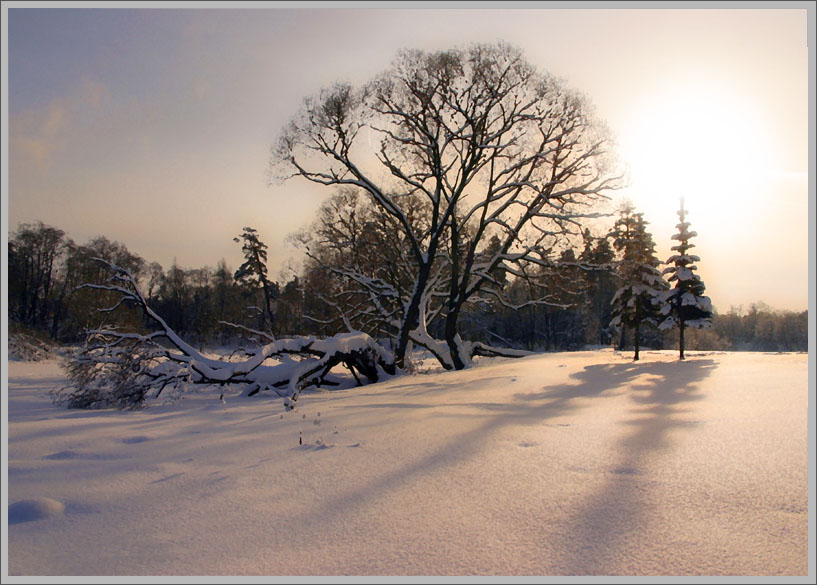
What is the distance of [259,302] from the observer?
5438 centimetres

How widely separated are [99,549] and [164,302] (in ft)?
217

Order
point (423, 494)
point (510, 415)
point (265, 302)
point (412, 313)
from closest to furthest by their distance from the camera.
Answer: point (423, 494), point (510, 415), point (412, 313), point (265, 302)

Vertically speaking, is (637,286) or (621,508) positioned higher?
(637,286)

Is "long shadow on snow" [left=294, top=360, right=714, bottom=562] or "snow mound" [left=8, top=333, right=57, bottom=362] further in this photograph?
"snow mound" [left=8, top=333, right=57, bottom=362]

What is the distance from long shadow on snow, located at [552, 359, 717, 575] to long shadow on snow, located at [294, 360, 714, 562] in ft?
2.00

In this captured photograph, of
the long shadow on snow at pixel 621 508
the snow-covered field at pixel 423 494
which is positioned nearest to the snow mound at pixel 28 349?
the snow-covered field at pixel 423 494

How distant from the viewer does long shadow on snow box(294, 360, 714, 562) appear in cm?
359

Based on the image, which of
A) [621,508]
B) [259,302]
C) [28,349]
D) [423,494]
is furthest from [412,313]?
[259,302]

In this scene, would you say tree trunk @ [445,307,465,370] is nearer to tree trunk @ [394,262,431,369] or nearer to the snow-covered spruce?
tree trunk @ [394,262,431,369]

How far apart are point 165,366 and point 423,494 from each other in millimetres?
10358

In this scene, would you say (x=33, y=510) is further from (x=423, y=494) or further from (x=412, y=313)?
(x=412, y=313)

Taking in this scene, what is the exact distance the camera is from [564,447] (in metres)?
4.75

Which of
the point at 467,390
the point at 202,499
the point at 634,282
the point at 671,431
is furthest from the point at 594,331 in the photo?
the point at 202,499

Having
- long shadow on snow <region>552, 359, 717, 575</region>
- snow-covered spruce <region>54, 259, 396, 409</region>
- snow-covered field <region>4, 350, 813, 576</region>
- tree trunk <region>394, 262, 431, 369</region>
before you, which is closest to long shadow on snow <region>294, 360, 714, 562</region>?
snow-covered field <region>4, 350, 813, 576</region>
